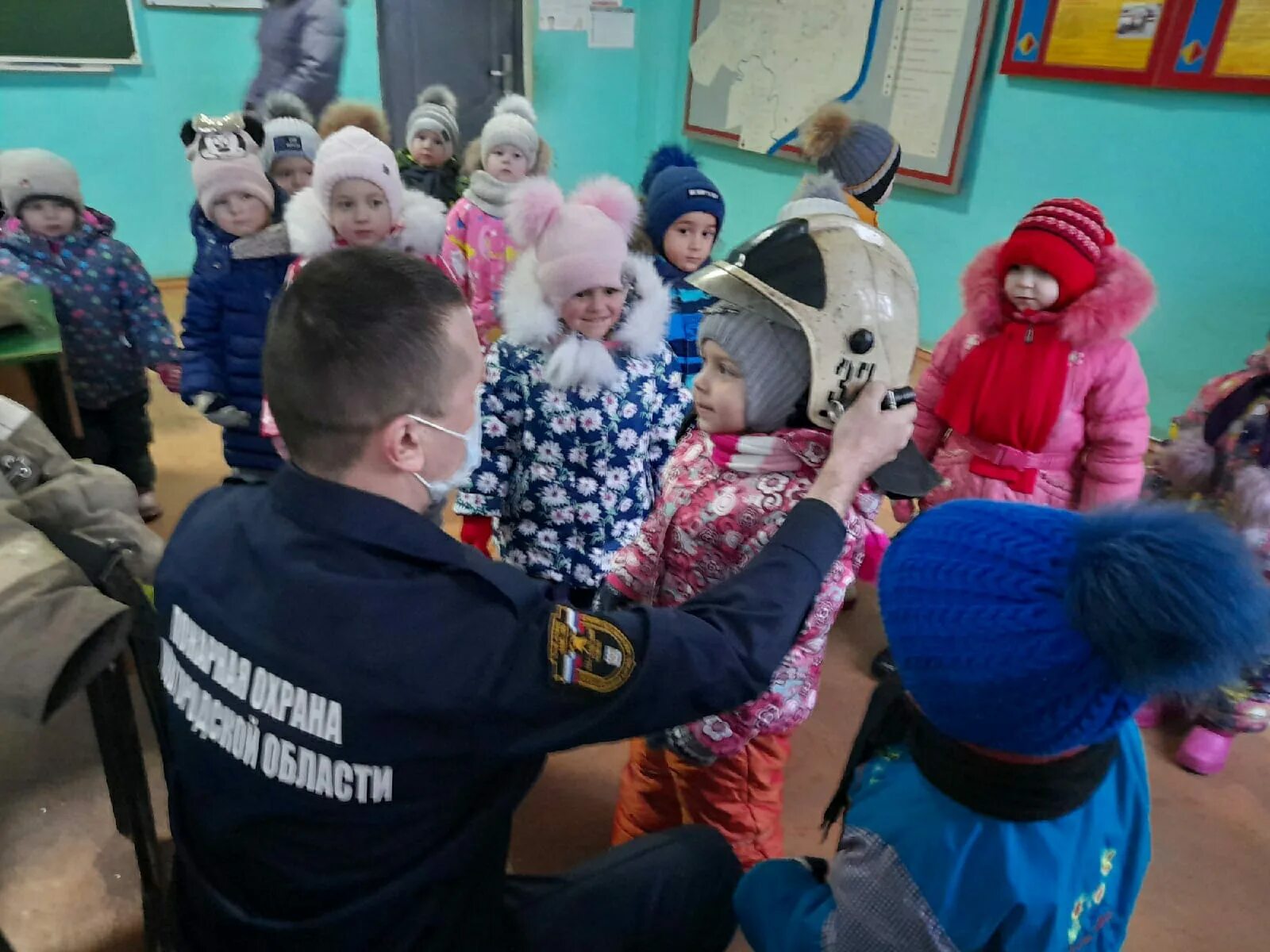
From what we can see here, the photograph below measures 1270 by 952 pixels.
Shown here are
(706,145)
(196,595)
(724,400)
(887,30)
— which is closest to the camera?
(196,595)

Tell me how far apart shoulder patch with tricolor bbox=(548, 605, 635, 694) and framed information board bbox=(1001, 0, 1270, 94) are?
3653 mm

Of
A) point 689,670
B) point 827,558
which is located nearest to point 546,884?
point 689,670

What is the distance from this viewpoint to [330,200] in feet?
8.54

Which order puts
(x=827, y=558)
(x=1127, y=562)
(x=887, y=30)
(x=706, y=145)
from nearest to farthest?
(x=1127, y=562), (x=827, y=558), (x=887, y=30), (x=706, y=145)

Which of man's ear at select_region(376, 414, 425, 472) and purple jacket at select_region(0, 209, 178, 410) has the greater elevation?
man's ear at select_region(376, 414, 425, 472)

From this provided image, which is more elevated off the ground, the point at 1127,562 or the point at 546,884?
the point at 1127,562

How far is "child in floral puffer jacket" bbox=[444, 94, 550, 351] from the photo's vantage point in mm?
3248

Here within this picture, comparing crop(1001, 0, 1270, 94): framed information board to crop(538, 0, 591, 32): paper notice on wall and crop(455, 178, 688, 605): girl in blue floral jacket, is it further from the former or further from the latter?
crop(538, 0, 591, 32): paper notice on wall

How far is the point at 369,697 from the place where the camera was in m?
0.82

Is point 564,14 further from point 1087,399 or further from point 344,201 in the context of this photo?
point 1087,399

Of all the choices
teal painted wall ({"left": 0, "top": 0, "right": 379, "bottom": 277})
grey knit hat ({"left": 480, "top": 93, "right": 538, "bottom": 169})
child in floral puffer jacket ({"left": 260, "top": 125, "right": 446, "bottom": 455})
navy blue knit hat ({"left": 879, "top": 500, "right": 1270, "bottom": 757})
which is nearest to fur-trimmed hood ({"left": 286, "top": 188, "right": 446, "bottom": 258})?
child in floral puffer jacket ({"left": 260, "top": 125, "right": 446, "bottom": 455})

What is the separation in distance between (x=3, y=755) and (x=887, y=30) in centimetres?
510

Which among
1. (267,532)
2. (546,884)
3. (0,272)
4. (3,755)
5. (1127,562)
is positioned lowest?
(3,755)

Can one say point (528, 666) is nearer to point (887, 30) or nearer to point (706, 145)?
point (887, 30)
